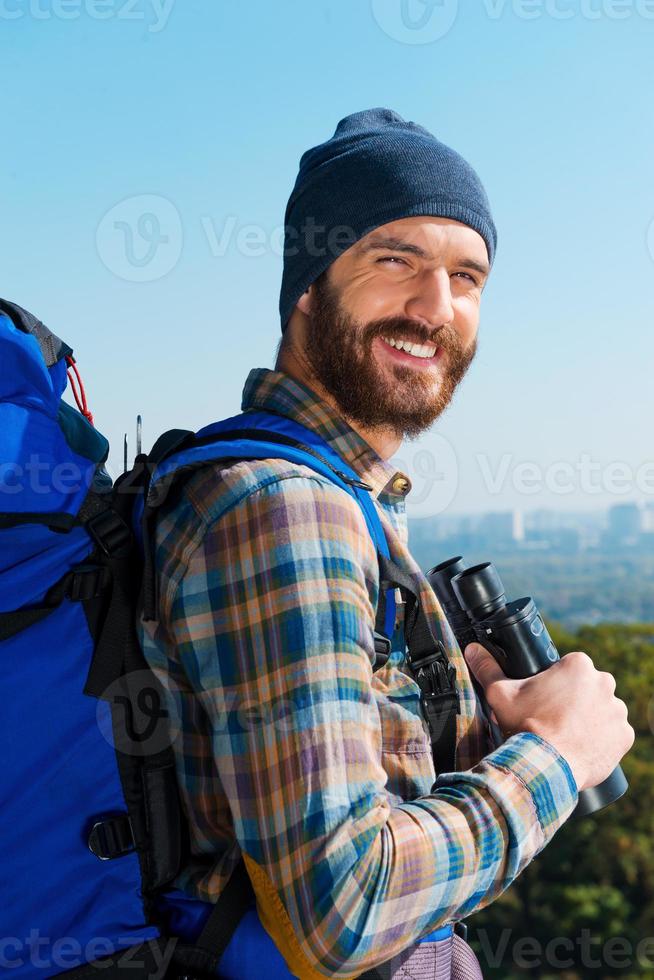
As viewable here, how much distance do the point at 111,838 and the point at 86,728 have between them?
184 millimetres

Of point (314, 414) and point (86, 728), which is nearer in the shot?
point (86, 728)

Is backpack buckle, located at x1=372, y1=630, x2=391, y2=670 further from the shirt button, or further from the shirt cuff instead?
the shirt button

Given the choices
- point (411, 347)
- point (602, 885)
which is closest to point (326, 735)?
point (411, 347)

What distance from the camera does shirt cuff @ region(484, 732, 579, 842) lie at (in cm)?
166

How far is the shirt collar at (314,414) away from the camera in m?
2.07

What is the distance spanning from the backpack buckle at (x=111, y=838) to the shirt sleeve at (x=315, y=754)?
175 mm

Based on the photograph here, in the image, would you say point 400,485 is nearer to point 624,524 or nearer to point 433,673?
point 433,673

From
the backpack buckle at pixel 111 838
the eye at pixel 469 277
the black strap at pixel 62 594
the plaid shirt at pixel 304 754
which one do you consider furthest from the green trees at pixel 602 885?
the black strap at pixel 62 594

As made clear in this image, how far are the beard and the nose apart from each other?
25 mm

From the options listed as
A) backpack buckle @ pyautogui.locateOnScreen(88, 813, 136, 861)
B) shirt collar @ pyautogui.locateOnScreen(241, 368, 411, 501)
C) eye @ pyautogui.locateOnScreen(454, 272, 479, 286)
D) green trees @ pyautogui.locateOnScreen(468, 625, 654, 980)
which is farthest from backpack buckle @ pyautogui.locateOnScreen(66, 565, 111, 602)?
green trees @ pyautogui.locateOnScreen(468, 625, 654, 980)

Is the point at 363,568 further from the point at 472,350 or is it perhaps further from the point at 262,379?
the point at 472,350

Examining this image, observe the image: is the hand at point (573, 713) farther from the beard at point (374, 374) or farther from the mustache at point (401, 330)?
the mustache at point (401, 330)

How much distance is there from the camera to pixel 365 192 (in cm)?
229

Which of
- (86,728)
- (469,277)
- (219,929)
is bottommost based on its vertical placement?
(219,929)
